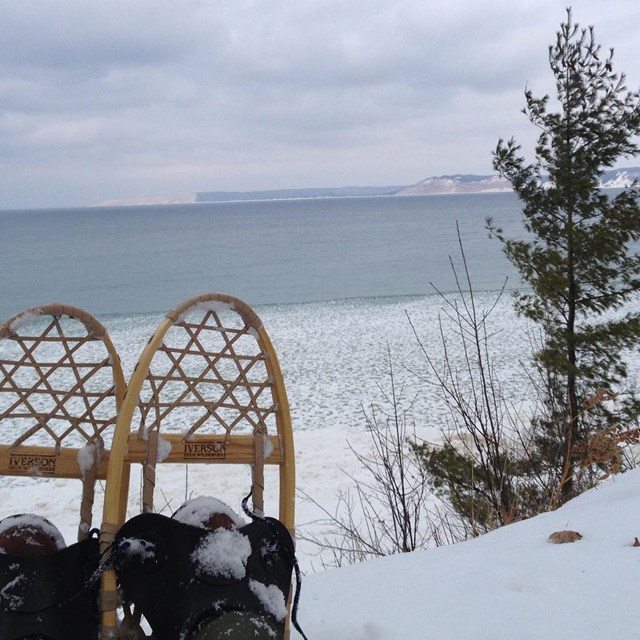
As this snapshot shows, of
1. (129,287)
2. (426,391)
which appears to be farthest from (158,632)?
(129,287)

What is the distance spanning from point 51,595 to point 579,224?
24.3ft

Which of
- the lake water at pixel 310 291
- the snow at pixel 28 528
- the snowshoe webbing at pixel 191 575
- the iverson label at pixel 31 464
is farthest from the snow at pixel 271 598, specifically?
the lake water at pixel 310 291

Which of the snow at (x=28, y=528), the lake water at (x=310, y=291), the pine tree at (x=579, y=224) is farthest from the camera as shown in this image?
the lake water at (x=310, y=291)

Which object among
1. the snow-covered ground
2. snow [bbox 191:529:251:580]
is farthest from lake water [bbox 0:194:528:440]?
snow [bbox 191:529:251:580]

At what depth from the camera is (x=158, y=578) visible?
1819mm

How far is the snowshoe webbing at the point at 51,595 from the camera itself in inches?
67.7

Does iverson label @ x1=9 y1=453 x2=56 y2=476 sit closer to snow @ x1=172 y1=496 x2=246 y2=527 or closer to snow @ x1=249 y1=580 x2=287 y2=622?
snow @ x1=172 y1=496 x2=246 y2=527

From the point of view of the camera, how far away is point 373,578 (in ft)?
7.61

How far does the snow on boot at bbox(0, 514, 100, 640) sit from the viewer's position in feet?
5.65

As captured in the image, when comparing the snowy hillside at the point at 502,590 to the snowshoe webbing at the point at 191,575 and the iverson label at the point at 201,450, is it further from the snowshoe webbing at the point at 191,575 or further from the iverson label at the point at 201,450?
the iverson label at the point at 201,450

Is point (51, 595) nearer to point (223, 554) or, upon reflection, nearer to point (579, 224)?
point (223, 554)

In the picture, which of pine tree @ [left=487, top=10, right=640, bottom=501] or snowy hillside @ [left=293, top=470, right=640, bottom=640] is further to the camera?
pine tree @ [left=487, top=10, right=640, bottom=501]

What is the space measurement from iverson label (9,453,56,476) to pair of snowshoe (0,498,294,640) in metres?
0.22

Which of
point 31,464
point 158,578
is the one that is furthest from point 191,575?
point 31,464
